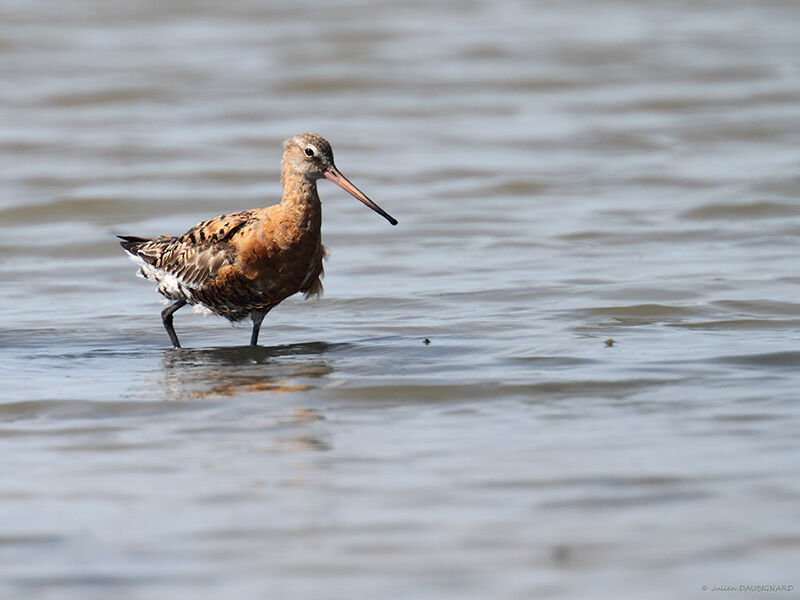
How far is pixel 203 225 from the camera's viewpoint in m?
7.34

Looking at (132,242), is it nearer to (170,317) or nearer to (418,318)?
(170,317)

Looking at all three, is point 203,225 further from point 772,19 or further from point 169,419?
point 772,19

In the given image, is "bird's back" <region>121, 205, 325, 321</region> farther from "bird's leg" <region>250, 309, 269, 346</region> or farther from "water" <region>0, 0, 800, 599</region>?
"water" <region>0, 0, 800, 599</region>

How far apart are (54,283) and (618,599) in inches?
244

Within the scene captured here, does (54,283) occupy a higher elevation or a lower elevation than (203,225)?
lower

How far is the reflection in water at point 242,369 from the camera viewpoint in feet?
20.0

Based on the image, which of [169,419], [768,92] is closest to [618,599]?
[169,419]

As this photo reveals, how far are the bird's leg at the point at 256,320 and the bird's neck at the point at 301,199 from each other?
551 millimetres

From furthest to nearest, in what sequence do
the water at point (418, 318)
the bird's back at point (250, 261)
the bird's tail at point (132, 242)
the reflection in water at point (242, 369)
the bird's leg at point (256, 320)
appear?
the bird's tail at point (132, 242)
the bird's leg at point (256, 320)
the bird's back at point (250, 261)
the reflection in water at point (242, 369)
the water at point (418, 318)

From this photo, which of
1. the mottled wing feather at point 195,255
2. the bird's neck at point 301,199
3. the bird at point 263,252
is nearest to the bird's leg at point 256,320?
the bird at point 263,252

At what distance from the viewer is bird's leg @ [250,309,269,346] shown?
7246mm

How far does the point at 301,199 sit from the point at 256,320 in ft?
2.30

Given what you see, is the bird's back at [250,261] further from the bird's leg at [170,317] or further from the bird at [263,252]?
the bird's leg at [170,317]

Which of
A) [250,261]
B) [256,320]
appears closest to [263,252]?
[250,261]
